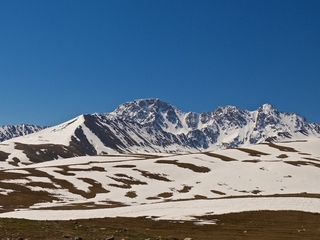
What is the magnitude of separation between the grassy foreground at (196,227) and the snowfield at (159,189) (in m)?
3.72

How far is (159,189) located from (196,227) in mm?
63661

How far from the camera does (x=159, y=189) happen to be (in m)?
101

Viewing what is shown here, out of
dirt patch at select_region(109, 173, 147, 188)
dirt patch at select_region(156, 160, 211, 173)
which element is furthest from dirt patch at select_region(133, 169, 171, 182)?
dirt patch at select_region(156, 160, 211, 173)

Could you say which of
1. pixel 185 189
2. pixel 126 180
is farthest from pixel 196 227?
pixel 126 180

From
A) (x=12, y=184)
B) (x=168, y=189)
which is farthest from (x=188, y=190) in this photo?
(x=12, y=184)

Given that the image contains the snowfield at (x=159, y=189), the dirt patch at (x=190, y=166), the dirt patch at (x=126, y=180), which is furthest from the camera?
the dirt patch at (x=190, y=166)

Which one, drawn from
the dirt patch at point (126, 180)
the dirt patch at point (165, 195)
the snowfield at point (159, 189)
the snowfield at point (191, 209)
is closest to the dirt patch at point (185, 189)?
the snowfield at point (159, 189)

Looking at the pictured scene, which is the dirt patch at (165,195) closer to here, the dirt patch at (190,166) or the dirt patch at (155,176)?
the dirt patch at (155,176)

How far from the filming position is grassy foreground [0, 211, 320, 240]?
93.1ft

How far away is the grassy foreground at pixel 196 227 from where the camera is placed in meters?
28.4

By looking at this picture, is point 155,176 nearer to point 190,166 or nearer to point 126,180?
point 126,180

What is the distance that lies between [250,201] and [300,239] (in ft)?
79.1

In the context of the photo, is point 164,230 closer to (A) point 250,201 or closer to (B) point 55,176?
(A) point 250,201

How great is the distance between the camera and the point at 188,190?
335ft
